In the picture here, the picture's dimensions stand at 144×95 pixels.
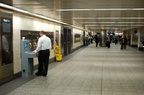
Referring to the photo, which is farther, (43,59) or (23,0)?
(43,59)

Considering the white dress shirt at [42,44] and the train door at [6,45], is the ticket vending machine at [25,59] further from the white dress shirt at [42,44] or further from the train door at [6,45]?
the train door at [6,45]

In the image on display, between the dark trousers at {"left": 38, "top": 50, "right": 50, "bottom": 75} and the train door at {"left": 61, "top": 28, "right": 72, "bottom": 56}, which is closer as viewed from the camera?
the dark trousers at {"left": 38, "top": 50, "right": 50, "bottom": 75}

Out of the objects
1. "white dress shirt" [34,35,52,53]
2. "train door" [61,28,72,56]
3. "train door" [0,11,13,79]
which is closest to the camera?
"train door" [0,11,13,79]

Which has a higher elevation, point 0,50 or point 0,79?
point 0,50

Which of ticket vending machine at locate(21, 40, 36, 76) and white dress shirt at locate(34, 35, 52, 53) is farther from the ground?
white dress shirt at locate(34, 35, 52, 53)

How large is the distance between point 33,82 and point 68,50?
450 inches

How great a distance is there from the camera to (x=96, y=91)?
5.69 m

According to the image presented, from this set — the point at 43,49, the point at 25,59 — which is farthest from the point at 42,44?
the point at 25,59

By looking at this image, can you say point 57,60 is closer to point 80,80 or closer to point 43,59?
point 43,59

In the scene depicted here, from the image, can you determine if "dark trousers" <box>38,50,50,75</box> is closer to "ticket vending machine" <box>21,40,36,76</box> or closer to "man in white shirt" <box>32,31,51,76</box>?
"man in white shirt" <box>32,31,51,76</box>

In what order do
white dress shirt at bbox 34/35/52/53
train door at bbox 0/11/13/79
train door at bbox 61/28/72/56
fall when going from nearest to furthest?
train door at bbox 0/11/13/79 → white dress shirt at bbox 34/35/52/53 → train door at bbox 61/28/72/56

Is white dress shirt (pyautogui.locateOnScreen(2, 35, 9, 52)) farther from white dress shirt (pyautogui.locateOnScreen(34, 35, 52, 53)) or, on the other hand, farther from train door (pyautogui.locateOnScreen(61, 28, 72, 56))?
train door (pyautogui.locateOnScreen(61, 28, 72, 56))

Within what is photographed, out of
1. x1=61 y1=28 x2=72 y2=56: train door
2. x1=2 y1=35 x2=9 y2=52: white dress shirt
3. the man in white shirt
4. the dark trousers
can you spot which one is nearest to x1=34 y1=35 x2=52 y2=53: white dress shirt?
the man in white shirt

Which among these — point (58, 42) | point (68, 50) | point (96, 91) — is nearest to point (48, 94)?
point (96, 91)
